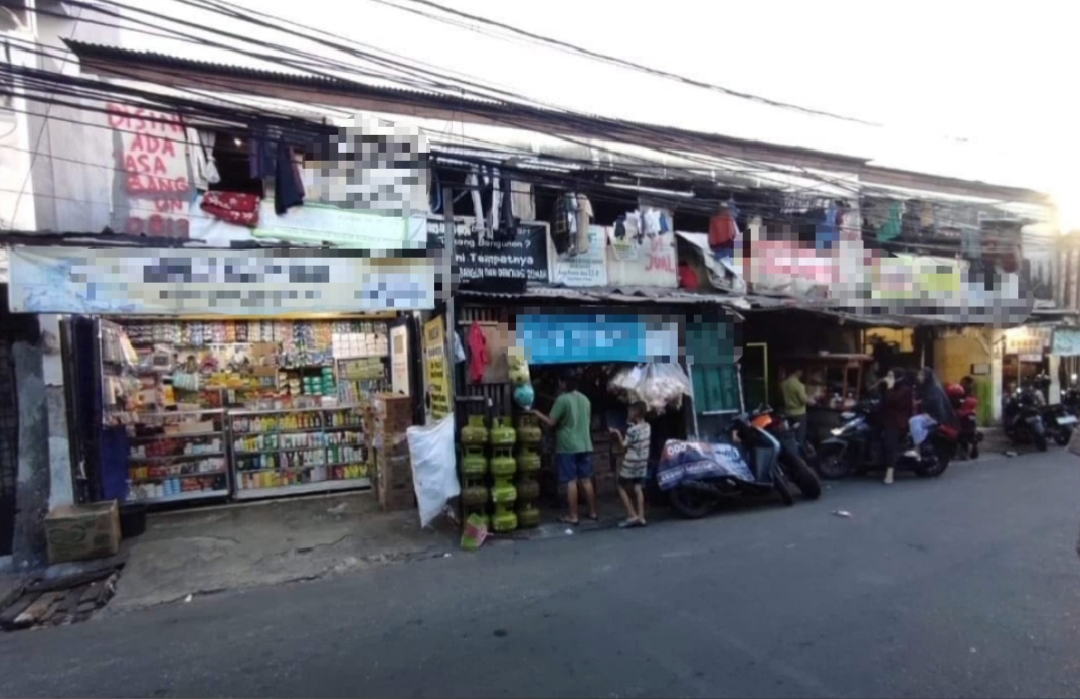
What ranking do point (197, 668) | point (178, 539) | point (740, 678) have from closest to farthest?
point (740, 678)
point (197, 668)
point (178, 539)

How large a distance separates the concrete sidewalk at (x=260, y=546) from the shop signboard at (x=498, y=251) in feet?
12.1

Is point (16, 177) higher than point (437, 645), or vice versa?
point (16, 177)

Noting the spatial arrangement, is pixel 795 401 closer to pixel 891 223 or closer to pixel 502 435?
pixel 891 223

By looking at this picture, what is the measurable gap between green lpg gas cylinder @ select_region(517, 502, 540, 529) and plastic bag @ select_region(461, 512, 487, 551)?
1.56 feet

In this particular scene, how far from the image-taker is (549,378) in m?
9.20

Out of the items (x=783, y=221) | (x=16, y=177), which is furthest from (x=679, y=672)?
(x=783, y=221)

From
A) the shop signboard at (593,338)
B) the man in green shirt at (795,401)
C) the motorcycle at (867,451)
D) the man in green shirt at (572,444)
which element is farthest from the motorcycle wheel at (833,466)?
the man in green shirt at (572,444)

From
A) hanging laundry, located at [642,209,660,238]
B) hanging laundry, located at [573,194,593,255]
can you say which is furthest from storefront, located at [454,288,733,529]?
hanging laundry, located at [642,209,660,238]

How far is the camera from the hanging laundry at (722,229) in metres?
10.6

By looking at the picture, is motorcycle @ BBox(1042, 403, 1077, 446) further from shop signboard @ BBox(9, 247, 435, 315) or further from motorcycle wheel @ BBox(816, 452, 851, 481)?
shop signboard @ BBox(9, 247, 435, 315)

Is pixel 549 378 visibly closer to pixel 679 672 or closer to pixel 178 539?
pixel 178 539

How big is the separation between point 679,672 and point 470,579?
7.90 ft

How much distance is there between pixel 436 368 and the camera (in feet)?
25.4

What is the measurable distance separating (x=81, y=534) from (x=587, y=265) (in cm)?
753
